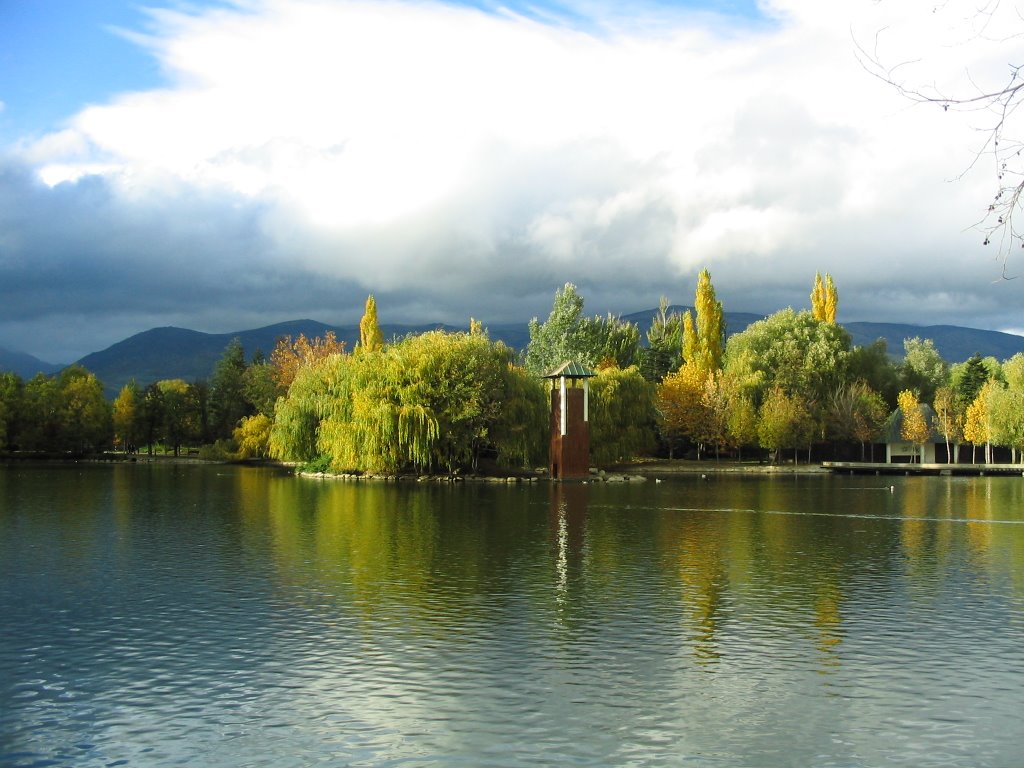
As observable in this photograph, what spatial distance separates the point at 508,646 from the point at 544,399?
145 ft

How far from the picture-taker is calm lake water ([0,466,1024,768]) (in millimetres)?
10961

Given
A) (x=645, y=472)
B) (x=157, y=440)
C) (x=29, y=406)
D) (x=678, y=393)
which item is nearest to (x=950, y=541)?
(x=645, y=472)

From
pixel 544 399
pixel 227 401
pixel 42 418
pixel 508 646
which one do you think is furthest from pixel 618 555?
pixel 227 401

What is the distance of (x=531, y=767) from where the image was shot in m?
10.2

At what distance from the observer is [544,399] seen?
59.3 m

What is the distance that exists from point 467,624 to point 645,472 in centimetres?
5570

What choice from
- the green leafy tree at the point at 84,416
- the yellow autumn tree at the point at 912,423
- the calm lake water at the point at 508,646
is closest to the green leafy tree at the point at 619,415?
the yellow autumn tree at the point at 912,423

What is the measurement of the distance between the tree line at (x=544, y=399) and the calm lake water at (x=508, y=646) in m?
24.3

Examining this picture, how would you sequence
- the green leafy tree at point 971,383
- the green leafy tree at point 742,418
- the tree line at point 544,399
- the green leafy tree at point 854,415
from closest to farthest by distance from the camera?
the tree line at point 544,399, the green leafy tree at point 742,418, the green leafy tree at point 854,415, the green leafy tree at point 971,383

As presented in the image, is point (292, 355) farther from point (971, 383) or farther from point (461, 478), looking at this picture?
point (971, 383)

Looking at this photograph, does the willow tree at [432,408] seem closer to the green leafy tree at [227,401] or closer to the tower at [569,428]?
the tower at [569,428]

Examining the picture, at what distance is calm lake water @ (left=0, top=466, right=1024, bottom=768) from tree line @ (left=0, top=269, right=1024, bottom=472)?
2428 cm

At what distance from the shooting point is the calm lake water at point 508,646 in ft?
36.0

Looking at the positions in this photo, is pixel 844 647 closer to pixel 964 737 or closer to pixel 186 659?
pixel 964 737
